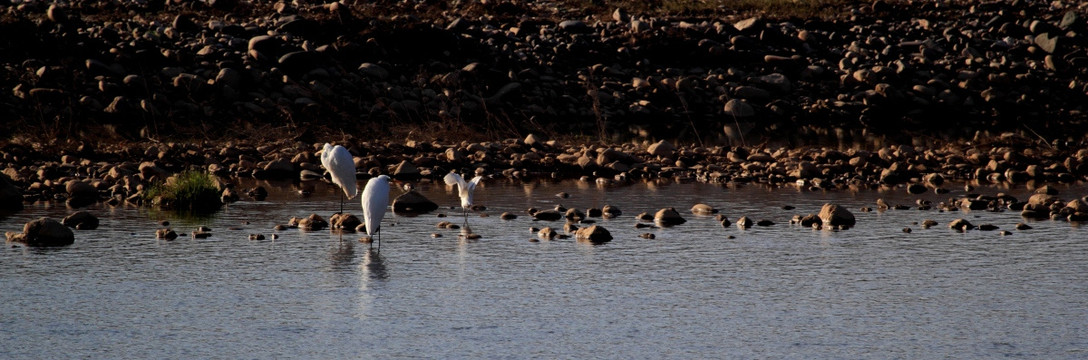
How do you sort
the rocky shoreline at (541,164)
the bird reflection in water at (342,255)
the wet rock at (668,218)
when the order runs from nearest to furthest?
the bird reflection in water at (342,255) < the wet rock at (668,218) < the rocky shoreline at (541,164)

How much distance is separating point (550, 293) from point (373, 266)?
5.07 ft

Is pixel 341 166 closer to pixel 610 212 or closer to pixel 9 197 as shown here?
pixel 610 212

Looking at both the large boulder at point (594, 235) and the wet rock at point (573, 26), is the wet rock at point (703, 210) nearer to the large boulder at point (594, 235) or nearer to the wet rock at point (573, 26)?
the large boulder at point (594, 235)

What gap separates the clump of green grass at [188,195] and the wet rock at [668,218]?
4.19m

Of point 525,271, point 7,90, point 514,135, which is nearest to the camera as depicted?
point 525,271

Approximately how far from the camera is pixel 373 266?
27.2 ft

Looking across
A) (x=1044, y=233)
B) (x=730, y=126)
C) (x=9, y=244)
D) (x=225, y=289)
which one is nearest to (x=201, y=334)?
(x=225, y=289)

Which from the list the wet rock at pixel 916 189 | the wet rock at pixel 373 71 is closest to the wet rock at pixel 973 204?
the wet rock at pixel 916 189

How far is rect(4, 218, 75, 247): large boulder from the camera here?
9.12 m

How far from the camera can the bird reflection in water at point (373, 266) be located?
795 cm

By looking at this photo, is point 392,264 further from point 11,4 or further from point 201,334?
point 11,4

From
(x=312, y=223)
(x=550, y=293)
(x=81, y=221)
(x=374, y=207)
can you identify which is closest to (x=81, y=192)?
(x=81, y=221)

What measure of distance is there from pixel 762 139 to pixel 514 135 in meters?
4.71

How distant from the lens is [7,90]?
23016mm
